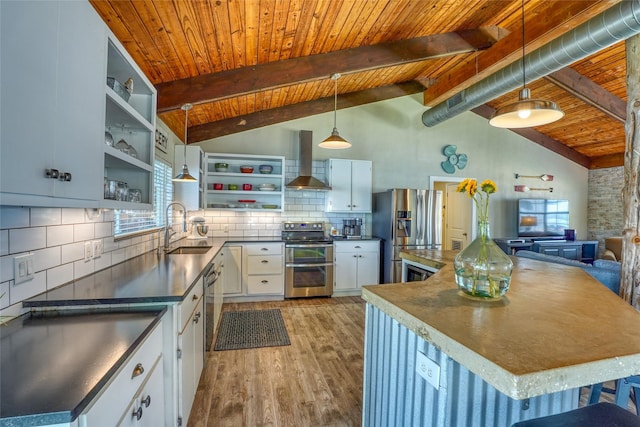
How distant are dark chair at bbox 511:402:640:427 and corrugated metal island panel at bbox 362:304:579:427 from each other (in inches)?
6.4

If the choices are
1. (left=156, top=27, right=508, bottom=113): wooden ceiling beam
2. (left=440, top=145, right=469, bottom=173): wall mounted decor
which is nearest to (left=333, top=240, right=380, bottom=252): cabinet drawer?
(left=440, top=145, right=469, bottom=173): wall mounted decor

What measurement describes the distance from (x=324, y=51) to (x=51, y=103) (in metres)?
2.88

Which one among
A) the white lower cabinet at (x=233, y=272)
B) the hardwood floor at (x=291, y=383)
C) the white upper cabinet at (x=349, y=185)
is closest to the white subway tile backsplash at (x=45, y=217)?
the hardwood floor at (x=291, y=383)

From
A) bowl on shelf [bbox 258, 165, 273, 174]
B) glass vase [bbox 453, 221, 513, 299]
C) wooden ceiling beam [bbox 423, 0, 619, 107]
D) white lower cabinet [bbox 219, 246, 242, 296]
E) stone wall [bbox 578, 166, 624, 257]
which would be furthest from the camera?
stone wall [bbox 578, 166, 624, 257]

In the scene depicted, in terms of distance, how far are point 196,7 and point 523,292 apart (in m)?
2.62

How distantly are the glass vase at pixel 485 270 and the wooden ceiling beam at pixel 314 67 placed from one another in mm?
2699

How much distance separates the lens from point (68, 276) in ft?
5.52

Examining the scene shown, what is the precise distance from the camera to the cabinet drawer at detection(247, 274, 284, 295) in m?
4.45

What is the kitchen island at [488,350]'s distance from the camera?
31.8 inches

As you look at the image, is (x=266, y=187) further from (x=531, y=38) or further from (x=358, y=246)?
(x=531, y=38)

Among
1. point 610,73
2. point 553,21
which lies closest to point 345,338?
point 553,21

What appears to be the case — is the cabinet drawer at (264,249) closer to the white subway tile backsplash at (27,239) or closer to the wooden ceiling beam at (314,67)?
the wooden ceiling beam at (314,67)

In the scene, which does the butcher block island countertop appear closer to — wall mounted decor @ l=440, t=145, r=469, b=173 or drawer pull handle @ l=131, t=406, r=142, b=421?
drawer pull handle @ l=131, t=406, r=142, b=421

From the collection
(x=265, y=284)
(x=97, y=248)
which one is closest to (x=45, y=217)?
(x=97, y=248)
